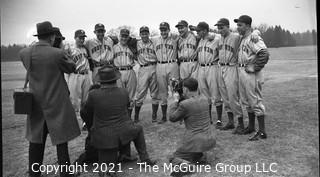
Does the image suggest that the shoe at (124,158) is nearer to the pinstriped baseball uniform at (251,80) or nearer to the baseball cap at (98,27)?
the pinstriped baseball uniform at (251,80)

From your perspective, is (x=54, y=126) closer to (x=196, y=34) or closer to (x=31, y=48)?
(x=31, y=48)

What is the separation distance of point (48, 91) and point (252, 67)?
9.84 feet

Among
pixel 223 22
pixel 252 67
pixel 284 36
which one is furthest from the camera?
pixel 223 22

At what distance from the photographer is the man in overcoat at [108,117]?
3654mm

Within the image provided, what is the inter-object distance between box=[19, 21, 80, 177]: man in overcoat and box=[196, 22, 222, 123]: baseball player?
2632mm

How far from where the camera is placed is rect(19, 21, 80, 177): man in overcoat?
11.6 feet

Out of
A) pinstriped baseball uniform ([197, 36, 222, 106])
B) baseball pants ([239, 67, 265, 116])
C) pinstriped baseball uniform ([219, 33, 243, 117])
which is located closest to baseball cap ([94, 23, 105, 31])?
pinstriped baseball uniform ([197, 36, 222, 106])

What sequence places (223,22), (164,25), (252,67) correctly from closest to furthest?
1. (252,67)
2. (223,22)
3. (164,25)

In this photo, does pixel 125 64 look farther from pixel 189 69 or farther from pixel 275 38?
pixel 275 38

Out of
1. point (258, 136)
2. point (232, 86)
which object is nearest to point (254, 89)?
point (232, 86)

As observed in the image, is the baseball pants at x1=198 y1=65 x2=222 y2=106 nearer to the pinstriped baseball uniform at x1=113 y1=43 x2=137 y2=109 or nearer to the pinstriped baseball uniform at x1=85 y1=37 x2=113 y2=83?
the pinstriped baseball uniform at x1=113 y1=43 x2=137 y2=109

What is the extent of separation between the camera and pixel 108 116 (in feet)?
12.0

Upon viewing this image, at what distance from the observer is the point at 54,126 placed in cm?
354

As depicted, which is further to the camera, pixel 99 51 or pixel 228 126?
pixel 99 51
